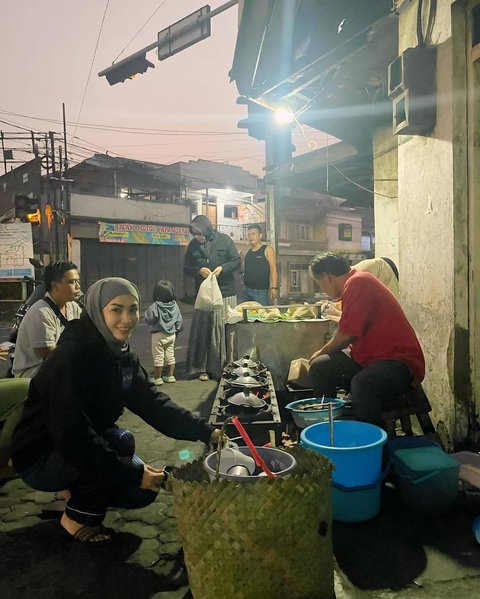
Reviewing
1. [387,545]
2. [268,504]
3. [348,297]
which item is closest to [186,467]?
[268,504]

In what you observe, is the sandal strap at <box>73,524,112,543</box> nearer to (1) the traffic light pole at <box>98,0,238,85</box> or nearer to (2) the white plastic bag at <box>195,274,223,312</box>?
(2) the white plastic bag at <box>195,274,223,312</box>

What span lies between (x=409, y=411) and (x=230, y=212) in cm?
3920

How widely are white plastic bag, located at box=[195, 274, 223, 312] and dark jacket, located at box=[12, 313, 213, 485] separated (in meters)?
4.11

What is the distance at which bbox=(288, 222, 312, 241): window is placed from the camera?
36.7 meters

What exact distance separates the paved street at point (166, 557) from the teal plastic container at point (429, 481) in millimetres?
118

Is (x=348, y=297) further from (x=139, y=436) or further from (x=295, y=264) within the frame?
(x=295, y=264)

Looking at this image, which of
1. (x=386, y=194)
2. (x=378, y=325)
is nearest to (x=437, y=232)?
(x=378, y=325)

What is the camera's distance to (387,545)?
9.07 feet

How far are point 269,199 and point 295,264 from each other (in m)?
15.4

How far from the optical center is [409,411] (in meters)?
3.87

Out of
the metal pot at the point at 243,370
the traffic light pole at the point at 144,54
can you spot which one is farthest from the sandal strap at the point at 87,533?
the traffic light pole at the point at 144,54

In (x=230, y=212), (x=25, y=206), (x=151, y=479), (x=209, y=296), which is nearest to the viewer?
(x=151, y=479)

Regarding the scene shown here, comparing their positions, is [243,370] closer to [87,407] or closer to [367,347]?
[367,347]

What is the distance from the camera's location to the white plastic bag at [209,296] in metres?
7.34
